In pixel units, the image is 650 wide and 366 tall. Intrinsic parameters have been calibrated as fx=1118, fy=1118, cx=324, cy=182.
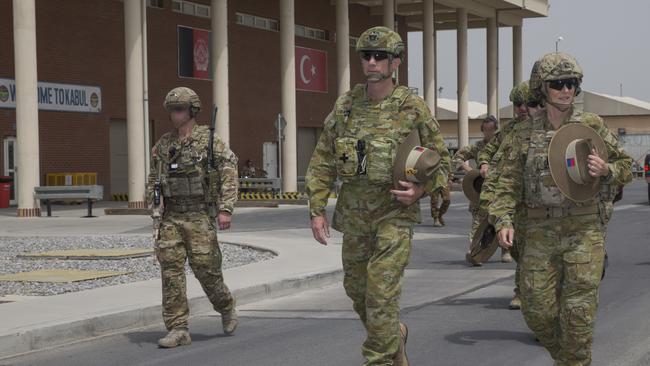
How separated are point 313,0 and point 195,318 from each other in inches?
1561

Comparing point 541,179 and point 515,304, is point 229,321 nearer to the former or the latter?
point 515,304

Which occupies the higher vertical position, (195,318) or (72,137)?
(72,137)

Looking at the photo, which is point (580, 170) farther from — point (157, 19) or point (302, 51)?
point (302, 51)

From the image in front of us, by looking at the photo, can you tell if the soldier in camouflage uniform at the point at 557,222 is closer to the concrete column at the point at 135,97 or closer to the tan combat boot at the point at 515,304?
the tan combat boot at the point at 515,304

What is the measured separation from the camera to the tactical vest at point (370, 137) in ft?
22.1

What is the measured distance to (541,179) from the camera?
254 inches

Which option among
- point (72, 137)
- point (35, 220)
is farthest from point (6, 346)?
point (72, 137)

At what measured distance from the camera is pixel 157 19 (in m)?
39.8

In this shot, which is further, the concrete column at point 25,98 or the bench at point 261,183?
the bench at point 261,183

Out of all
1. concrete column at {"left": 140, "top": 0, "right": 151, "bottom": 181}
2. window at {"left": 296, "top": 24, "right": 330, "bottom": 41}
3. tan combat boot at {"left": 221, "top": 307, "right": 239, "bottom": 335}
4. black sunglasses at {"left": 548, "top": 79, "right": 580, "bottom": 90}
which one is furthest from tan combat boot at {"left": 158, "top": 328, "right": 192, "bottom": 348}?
window at {"left": 296, "top": 24, "right": 330, "bottom": 41}

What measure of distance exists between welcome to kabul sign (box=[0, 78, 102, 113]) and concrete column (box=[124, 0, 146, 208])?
447 centimetres

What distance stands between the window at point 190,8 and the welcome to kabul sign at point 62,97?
5.31m

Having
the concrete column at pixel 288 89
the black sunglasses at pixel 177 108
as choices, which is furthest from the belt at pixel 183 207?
the concrete column at pixel 288 89

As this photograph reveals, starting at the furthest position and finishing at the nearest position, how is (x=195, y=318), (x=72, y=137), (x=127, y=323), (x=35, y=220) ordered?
(x=72, y=137) → (x=35, y=220) → (x=195, y=318) → (x=127, y=323)
